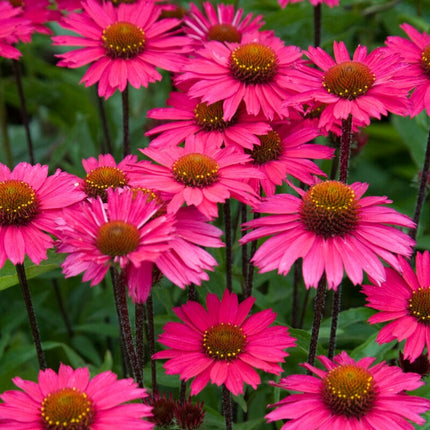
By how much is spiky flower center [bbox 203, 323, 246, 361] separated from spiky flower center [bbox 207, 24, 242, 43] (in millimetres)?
995

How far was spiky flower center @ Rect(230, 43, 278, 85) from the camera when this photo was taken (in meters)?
1.80

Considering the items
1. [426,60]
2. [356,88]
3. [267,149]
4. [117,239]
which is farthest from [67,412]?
[426,60]

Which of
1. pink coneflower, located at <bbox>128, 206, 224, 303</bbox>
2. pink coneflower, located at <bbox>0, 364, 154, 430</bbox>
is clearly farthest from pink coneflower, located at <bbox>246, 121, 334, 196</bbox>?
pink coneflower, located at <bbox>0, 364, 154, 430</bbox>

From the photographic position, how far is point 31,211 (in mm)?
1562

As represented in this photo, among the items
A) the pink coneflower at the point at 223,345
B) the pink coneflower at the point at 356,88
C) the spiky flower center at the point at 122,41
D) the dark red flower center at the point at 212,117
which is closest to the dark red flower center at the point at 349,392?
the pink coneflower at the point at 223,345

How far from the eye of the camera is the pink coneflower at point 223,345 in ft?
4.77

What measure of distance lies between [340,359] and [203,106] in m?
0.69

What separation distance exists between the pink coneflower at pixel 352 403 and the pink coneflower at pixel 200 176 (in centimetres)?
38

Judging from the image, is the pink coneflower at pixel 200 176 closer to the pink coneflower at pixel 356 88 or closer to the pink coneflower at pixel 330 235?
the pink coneflower at pixel 330 235

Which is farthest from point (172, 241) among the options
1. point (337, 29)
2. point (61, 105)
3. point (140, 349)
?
point (61, 105)

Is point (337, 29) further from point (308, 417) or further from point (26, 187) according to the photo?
point (308, 417)

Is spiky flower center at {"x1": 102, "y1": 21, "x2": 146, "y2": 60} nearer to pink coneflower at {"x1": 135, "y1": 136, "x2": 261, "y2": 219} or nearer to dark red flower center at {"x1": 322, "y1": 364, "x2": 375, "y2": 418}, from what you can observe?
pink coneflower at {"x1": 135, "y1": 136, "x2": 261, "y2": 219}

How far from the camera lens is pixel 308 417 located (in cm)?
136

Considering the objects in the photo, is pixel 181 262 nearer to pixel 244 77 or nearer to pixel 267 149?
pixel 267 149
